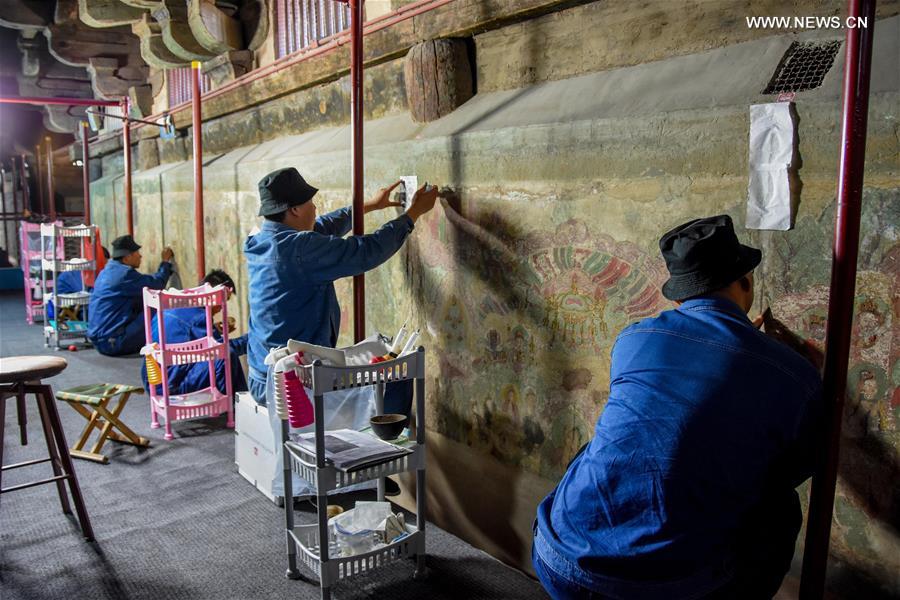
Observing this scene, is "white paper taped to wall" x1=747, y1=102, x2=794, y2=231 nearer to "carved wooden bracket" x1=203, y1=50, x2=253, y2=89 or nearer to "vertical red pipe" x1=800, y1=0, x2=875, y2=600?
"vertical red pipe" x1=800, y1=0, x2=875, y2=600

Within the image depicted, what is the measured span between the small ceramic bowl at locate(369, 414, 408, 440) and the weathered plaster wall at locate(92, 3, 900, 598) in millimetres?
470

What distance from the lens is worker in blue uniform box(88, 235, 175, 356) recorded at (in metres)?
7.02

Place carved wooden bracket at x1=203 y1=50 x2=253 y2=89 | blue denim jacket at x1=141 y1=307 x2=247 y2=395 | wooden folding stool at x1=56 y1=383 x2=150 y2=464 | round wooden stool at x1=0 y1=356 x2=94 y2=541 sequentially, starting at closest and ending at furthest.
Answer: round wooden stool at x1=0 y1=356 x2=94 y2=541
wooden folding stool at x1=56 y1=383 x2=150 y2=464
blue denim jacket at x1=141 y1=307 x2=247 y2=395
carved wooden bracket at x1=203 y1=50 x2=253 y2=89

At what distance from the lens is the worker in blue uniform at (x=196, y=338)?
5.41 metres

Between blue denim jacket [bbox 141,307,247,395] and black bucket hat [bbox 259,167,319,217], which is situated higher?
black bucket hat [bbox 259,167,319,217]

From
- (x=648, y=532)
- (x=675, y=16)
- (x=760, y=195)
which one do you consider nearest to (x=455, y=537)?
(x=648, y=532)

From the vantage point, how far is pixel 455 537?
350 cm

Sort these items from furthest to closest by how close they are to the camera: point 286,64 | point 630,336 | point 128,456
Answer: point 286,64
point 128,456
point 630,336

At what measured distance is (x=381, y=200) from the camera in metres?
3.65

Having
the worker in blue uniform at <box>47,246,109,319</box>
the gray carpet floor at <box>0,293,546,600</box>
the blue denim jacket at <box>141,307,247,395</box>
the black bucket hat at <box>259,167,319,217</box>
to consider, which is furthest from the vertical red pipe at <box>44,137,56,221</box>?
the black bucket hat at <box>259,167,319,217</box>

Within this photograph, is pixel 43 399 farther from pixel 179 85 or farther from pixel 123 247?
pixel 179 85

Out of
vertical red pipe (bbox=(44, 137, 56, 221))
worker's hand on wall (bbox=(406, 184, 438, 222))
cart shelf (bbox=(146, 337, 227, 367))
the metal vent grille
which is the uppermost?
vertical red pipe (bbox=(44, 137, 56, 221))

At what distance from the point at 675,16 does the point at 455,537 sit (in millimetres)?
2439

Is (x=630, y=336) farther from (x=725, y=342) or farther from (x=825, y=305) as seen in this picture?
(x=825, y=305)
